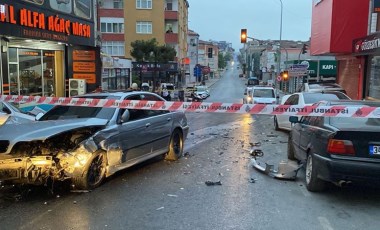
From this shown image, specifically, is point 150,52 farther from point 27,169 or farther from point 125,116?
point 27,169

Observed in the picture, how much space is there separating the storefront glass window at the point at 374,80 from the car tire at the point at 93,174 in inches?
649

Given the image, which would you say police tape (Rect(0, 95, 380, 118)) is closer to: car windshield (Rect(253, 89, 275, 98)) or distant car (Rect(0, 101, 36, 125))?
distant car (Rect(0, 101, 36, 125))

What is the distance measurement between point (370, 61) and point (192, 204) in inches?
728

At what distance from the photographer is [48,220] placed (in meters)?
5.51

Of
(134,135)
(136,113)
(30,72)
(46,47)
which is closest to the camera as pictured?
(134,135)

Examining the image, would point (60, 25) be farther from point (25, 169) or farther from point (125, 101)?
point (25, 169)

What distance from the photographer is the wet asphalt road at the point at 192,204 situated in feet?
17.9

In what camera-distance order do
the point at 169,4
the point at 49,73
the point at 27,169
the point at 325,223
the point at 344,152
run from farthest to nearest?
the point at 169,4 < the point at 49,73 < the point at 27,169 < the point at 344,152 < the point at 325,223

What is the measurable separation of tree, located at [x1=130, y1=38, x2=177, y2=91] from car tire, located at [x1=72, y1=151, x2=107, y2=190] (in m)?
47.3

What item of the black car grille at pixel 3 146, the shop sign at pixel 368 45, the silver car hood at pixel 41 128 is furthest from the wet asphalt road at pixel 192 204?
the shop sign at pixel 368 45

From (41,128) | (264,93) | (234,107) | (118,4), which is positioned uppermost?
(118,4)

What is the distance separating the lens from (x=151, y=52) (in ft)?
181

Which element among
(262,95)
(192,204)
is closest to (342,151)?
(192,204)

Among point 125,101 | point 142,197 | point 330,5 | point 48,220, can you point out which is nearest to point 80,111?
point 125,101
